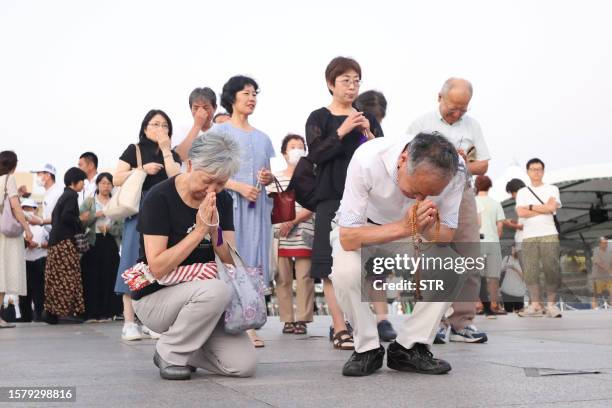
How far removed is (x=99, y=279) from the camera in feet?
35.7

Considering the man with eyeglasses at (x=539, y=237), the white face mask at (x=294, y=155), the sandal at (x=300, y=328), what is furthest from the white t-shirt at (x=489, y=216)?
the sandal at (x=300, y=328)

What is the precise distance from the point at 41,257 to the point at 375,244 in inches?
321

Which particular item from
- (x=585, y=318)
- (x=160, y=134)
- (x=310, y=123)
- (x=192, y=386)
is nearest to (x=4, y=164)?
(x=160, y=134)

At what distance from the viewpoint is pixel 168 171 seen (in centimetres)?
705

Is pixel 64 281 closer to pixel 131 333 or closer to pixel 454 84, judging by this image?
pixel 131 333

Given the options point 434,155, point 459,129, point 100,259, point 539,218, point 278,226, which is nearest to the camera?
point 434,155

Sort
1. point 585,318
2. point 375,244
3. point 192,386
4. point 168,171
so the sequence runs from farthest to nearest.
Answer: point 585,318 → point 168,171 → point 375,244 → point 192,386

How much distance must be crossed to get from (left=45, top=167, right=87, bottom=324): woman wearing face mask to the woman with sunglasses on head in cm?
346

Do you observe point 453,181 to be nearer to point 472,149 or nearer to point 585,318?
point 472,149

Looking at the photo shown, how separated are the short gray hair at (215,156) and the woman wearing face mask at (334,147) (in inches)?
61.7

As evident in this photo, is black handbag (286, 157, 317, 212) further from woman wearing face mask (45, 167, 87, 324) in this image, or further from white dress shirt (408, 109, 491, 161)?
woman wearing face mask (45, 167, 87, 324)

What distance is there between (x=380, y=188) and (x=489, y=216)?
7.45 m

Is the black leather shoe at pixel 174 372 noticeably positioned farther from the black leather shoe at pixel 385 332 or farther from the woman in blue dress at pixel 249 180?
the black leather shoe at pixel 385 332

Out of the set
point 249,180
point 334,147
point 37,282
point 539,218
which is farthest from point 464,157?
point 37,282
